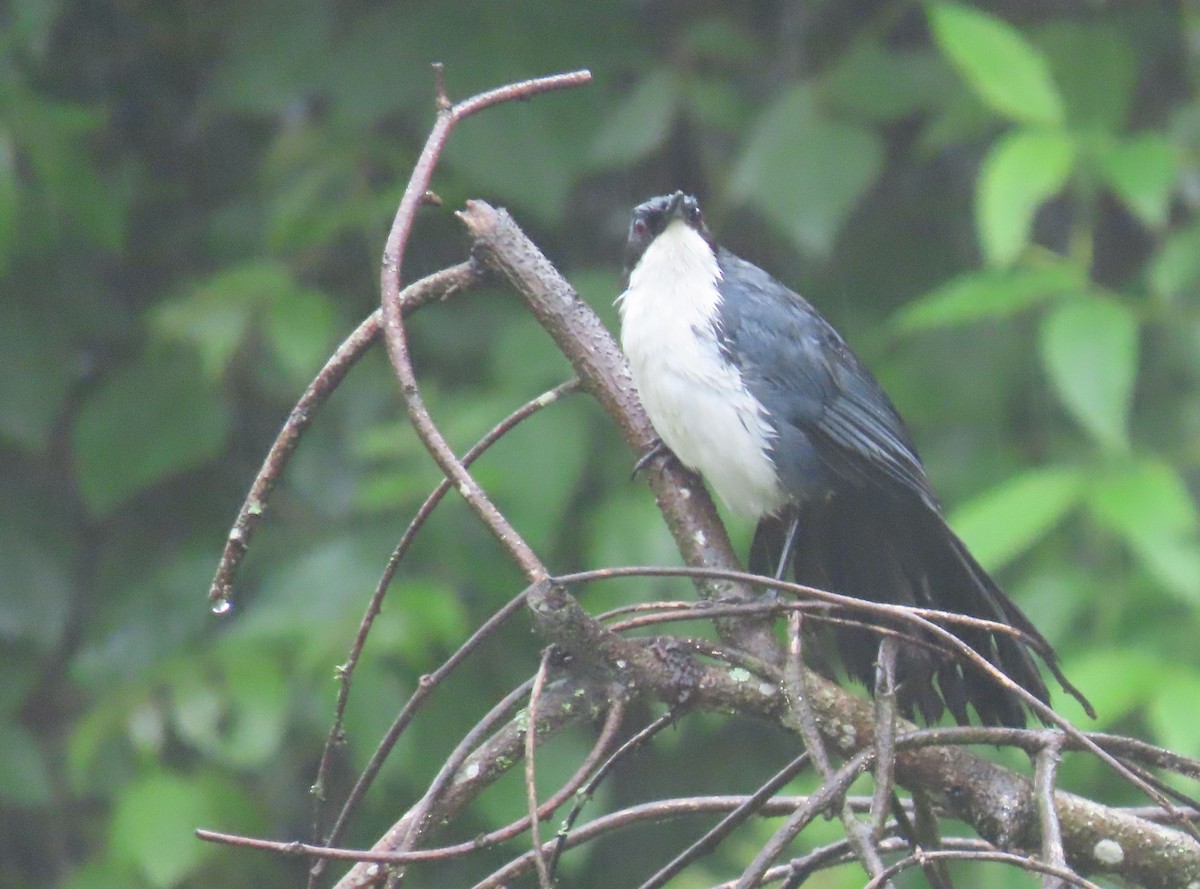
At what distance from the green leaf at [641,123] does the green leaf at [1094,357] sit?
98 cm

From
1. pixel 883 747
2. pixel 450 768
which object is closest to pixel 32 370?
pixel 450 768

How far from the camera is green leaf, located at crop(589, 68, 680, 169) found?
3459 millimetres

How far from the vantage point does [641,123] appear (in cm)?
349

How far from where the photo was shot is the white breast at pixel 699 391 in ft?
7.40

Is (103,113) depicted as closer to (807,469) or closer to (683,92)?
(683,92)

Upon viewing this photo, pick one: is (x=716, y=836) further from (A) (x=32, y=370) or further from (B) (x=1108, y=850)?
(A) (x=32, y=370)

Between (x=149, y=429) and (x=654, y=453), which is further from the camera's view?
(x=149, y=429)

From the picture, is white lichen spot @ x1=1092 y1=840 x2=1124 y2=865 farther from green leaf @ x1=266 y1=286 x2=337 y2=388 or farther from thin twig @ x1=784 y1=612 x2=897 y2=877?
green leaf @ x1=266 y1=286 x2=337 y2=388

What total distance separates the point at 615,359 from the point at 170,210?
2.64 meters

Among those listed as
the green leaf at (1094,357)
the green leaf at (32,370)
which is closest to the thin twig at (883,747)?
the green leaf at (1094,357)

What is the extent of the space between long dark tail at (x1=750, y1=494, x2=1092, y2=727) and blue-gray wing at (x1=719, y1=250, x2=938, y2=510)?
0.05 meters

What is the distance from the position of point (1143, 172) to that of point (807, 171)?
709 millimetres

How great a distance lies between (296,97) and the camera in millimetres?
3781

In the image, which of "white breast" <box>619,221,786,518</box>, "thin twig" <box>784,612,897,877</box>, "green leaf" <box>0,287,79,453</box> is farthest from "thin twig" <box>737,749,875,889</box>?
"green leaf" <box>0,287,79,453</box>
